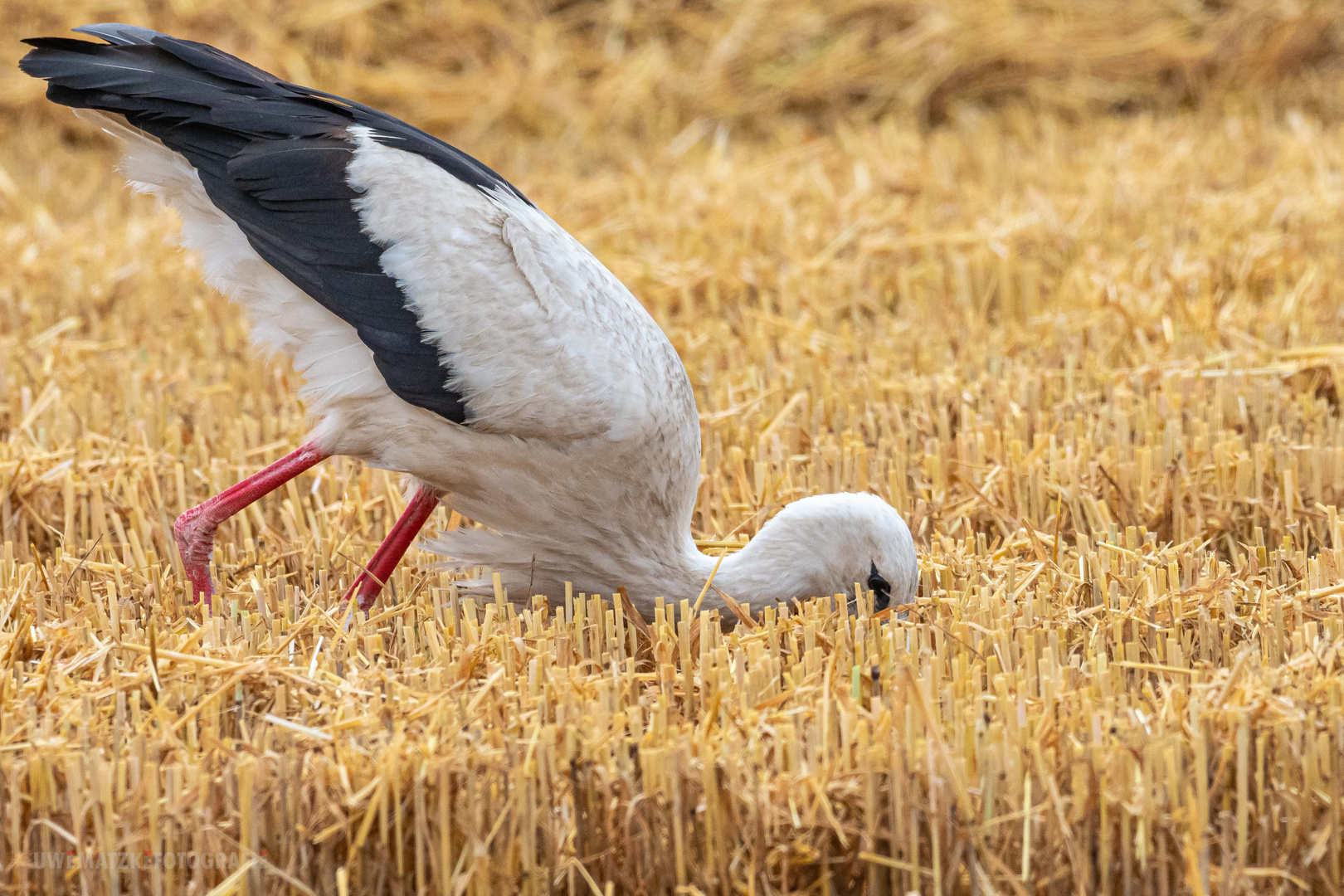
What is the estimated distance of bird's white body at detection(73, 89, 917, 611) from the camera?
3.18 m

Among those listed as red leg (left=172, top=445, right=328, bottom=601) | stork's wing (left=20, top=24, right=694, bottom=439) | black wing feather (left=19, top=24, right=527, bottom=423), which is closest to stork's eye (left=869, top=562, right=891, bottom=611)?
stork's wing (left=20, top=24, right=694, bottom=439)

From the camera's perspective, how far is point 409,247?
3.36 meters

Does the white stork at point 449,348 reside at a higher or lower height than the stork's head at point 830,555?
higher

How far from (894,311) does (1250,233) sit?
1.66 meters

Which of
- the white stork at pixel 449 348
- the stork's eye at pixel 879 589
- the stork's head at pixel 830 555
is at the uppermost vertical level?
the white stork at pixel 449 348

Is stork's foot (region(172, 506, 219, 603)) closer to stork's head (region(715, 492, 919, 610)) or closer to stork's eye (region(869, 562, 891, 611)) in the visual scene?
stork's head (region(715, 492, 919, 610))

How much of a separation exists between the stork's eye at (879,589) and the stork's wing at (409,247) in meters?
0.54

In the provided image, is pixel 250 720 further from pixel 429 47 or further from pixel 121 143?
pixel 429 47

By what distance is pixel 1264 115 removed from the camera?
28.6 feet

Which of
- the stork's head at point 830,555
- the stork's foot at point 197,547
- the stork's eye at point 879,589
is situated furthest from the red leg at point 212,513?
the stork's eye at point 879,589

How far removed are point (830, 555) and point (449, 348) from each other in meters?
0.96

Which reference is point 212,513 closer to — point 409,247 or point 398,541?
point 398,541

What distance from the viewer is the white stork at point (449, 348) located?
126 inches

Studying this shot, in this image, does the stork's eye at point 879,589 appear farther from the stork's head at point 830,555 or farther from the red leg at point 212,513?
the red leg at point 212,513
